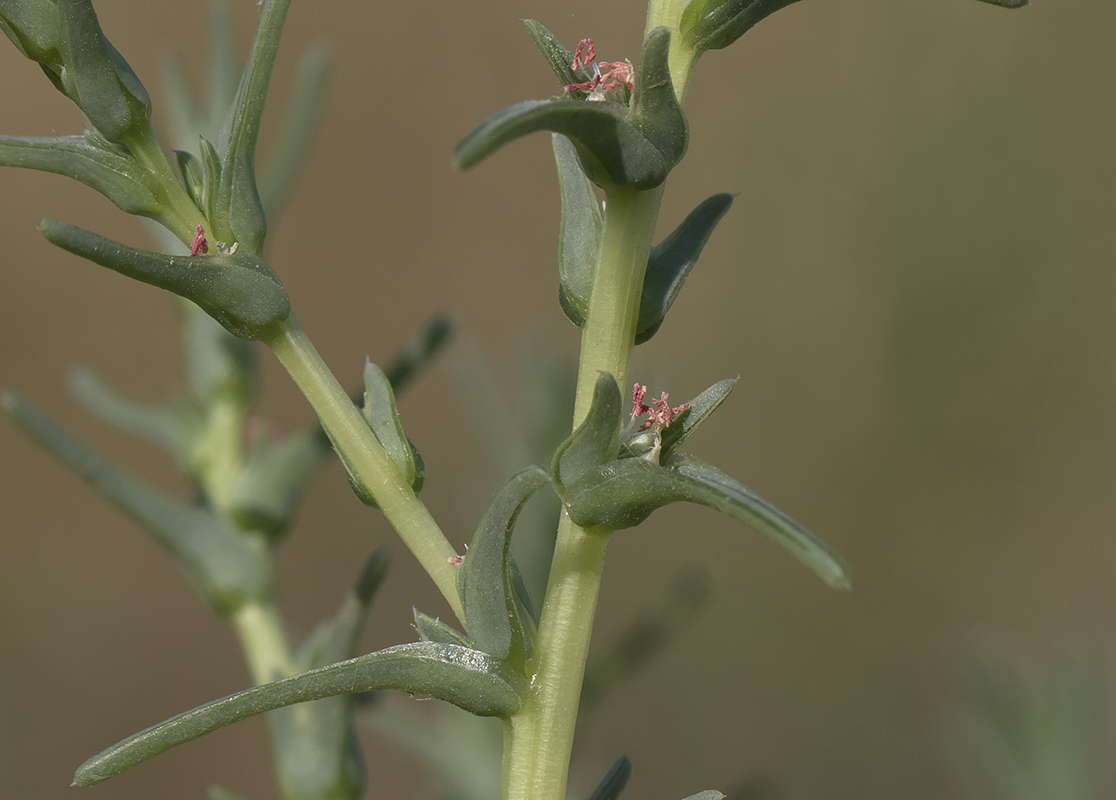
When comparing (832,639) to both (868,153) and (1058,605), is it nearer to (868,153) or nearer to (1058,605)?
(1058,605)

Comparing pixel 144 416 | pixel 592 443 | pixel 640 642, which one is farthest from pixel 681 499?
pixel 144 416

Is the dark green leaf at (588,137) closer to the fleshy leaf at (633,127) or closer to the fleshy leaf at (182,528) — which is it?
the fleshy leaf at (633,127)

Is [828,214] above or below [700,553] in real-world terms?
above

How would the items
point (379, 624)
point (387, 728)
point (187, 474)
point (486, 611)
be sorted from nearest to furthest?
1. point (486, 611)
2. point (187, 474)
3. point (387, 728)
4. point (379, 624)

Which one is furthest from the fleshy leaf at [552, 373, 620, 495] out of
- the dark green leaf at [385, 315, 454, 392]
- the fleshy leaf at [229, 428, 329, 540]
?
the fleshy leaf at [229, 428, 329, 540]

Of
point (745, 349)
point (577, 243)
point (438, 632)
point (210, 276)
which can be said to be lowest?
point (745, 349)

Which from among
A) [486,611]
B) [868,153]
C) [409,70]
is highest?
[409,70]

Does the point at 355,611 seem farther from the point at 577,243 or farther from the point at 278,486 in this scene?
the point at 577,243

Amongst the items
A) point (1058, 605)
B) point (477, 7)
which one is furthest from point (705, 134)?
point (1058, 605)
